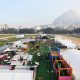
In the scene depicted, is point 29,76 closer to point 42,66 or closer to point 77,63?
point 77,63

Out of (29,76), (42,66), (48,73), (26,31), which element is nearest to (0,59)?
(42,66)

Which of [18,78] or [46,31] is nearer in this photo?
[18,78]

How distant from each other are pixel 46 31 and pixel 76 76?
83.3 m

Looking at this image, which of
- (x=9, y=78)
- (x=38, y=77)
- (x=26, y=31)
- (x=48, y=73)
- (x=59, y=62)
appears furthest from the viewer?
(x=26, y=31)

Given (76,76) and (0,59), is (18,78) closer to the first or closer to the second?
(76,76)

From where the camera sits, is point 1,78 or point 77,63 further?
point 77,63

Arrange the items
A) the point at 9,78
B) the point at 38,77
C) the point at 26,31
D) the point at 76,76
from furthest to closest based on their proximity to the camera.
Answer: the point at 26,31 → the point at 38,77 → the point at 76,76 → the point at 9,78

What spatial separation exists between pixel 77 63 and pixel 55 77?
175 cm

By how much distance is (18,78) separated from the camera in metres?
9.65

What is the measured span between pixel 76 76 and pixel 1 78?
10.5 feet

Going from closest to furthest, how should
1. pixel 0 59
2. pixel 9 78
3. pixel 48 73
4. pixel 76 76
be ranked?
pixel 9 78 < pixel 76 76 < pixel 48 73 < pixel 0 59

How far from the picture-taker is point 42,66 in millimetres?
15023

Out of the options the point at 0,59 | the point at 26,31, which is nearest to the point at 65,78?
the point at 0,59

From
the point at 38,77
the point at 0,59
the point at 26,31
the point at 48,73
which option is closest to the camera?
the point at 38,77
